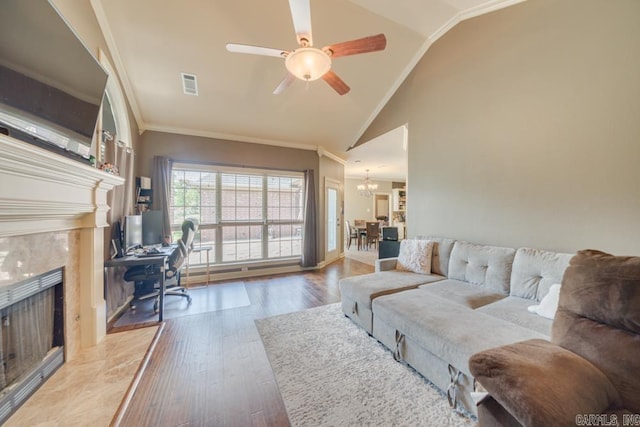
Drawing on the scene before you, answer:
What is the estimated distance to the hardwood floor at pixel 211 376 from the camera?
4.82ft

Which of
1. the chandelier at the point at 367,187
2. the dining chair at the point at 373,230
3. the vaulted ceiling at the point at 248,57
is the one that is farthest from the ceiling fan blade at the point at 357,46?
the chandelier at the point at 367,187

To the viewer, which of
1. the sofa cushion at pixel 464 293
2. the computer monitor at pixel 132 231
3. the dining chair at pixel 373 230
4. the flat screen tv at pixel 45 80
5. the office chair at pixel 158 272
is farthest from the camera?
the dining chair at pixel 373 230

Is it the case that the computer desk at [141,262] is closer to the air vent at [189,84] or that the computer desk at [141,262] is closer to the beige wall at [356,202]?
the air vent at [189,84]

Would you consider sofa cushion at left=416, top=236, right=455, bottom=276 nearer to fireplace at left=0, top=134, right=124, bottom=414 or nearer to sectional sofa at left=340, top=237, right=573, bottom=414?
sectional sofa at left=340, top=237, right=573, bottom=414

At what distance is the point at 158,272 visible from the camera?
299cm

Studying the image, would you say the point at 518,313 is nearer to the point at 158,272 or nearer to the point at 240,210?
the point at 158,272

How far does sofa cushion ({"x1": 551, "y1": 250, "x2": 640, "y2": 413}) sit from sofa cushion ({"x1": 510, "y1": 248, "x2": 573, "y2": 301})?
3.12 feet

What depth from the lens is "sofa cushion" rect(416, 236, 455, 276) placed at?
2822 mm

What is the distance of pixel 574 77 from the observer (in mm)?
2035

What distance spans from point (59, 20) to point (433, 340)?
3027mm

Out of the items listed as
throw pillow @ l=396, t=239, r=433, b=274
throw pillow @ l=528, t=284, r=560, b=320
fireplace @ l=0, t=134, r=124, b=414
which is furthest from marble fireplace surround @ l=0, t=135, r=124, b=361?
throw pillow @ l=528, t=284, r=560, b=320

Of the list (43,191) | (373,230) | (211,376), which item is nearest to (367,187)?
(373,230)

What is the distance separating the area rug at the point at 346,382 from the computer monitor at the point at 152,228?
215cm

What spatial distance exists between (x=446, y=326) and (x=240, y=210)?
3.92m
